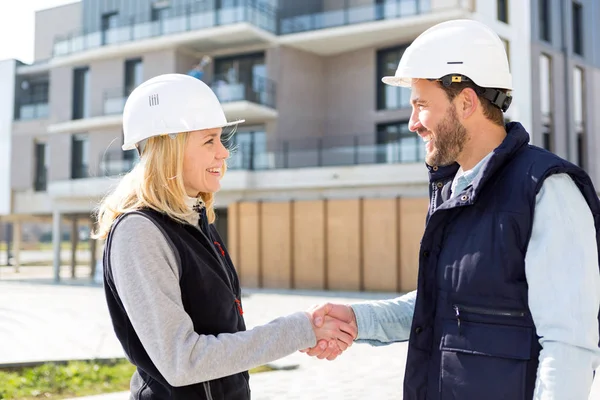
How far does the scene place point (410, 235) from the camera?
73.4 feet

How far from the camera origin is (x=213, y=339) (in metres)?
2.47

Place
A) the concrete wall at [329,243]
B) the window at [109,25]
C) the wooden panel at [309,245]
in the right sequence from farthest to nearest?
the window at [109,25]
the wooden panel at [309,245]
the concrete wall at [329,243]

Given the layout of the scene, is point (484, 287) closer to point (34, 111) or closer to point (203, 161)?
point (203, 161)

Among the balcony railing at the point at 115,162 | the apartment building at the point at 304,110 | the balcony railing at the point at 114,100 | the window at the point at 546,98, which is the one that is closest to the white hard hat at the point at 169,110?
the apartment building at the point at 304,110

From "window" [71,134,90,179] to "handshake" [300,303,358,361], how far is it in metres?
32.5

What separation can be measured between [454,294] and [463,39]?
3.17 ft

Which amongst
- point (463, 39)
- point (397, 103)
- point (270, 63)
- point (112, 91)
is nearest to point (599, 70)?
point (397, 103)

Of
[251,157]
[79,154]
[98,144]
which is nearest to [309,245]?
[251,157]

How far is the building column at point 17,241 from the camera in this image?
118ft

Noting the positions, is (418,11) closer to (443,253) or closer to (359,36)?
(359,36)

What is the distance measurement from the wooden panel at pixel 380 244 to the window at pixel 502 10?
911 cm

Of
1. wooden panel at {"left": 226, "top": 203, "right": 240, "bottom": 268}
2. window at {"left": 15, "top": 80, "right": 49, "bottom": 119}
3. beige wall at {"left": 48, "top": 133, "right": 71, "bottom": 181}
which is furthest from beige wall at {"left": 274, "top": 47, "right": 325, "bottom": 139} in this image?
window at {"left": 15, "top": 80, "right": 49, "bottom": 119}

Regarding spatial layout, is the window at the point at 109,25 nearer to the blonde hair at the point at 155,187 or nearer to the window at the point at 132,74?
the window at the point at 132,74

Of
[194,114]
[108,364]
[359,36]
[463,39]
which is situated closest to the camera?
[463,39]
